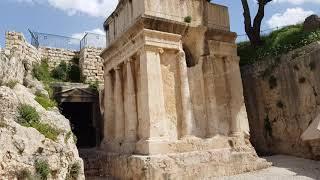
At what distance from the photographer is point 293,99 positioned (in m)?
13.7

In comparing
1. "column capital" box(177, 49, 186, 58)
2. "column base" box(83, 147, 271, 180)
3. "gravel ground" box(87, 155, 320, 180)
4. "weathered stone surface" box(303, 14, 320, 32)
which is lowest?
"gravel ground" box(87, 155, 320, 180)

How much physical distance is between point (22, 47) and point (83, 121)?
570 cm

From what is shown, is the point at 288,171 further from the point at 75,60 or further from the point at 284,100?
the point at 75,60

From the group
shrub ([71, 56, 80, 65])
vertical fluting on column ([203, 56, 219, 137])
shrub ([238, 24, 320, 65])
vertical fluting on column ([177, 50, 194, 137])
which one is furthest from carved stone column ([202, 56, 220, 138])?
shrub ([71, 56, 80, 65])

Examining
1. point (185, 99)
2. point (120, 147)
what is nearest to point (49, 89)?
point (120, 147)

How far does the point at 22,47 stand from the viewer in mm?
17047

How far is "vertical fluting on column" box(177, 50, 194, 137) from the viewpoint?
11570 millimetres

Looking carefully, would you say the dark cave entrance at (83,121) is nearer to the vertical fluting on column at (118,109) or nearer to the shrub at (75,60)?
the shrub at (75,60)

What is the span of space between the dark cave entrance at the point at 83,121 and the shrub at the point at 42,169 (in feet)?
34.0

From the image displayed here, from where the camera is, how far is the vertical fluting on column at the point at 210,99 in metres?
12.4

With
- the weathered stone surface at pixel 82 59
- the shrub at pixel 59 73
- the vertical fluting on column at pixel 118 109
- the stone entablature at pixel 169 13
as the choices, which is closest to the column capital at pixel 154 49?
the stone entablature at pixel 169 13

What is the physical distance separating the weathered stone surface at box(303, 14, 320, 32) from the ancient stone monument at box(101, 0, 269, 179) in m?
4.11

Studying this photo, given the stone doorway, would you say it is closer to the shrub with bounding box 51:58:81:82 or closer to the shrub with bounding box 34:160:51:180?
the shrub with bounding box 51:58:81:82

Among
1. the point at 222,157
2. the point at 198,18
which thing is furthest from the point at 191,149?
→ the point at 198,18
